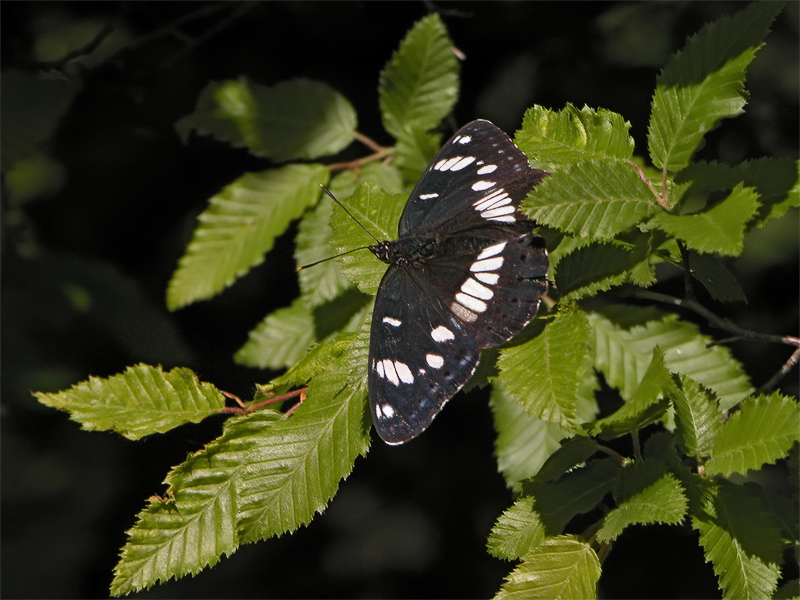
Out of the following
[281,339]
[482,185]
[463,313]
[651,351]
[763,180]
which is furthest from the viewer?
[281,339]

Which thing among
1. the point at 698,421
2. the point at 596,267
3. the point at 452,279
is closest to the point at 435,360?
the point at 452,279

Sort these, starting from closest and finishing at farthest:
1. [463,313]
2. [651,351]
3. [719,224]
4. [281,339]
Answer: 1. [719,224]
2. [463,313]
3. [651,351]
4. [281,339]

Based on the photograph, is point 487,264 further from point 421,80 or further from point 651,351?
point 421,80

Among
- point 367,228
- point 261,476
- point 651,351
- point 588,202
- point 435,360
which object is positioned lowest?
point 651,351

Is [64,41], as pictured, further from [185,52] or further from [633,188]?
[633,188]

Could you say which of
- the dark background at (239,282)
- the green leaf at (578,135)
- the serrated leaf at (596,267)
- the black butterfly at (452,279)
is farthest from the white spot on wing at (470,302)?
the dark background at (239,282)

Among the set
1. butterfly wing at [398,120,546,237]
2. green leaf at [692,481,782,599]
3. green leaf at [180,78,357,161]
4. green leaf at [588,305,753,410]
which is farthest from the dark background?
green leaf at [692,481,782,599]

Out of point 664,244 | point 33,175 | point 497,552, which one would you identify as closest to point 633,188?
point 664,244
